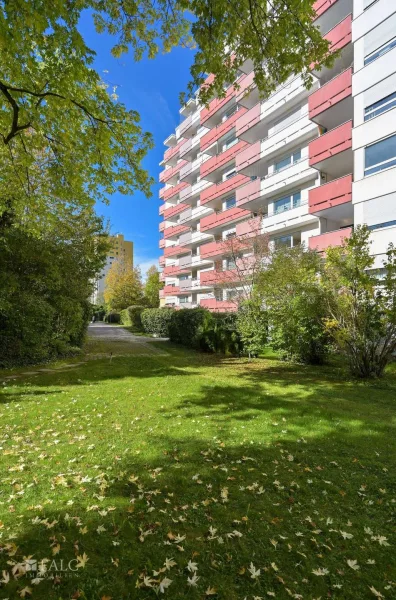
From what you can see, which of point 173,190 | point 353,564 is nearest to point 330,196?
point 353,564

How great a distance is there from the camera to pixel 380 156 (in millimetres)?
14500

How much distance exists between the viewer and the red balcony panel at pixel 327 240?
52.1 ft

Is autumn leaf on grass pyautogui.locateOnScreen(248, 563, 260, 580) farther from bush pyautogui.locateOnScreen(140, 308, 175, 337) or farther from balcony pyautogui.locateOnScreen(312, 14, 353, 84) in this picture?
bush pyautogui.locateOnScreen(140, 308, 175, 337)

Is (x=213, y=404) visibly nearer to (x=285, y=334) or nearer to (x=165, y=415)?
(x=165, y=415)

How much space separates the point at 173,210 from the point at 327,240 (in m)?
25.3

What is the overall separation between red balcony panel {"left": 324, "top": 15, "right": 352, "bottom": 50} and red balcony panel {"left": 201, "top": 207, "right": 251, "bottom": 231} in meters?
11.2

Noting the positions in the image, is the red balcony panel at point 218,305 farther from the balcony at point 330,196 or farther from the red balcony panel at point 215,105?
the red balcony panel at point 215,105

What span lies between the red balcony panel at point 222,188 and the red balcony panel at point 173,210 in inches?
260

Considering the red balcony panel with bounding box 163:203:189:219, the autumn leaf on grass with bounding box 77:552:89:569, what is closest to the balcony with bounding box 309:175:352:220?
the autumn leaf on grass with bounding box 77:552:89:569

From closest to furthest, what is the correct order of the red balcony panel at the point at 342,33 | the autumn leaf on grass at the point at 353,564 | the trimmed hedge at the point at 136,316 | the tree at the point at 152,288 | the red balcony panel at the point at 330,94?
the autumn leaf on grass at the point at 353,564 → the red balcony panel at the point at 342,33 → the red balcony panel at the point at 330,94 → the trimmed hedge at the point at 136,316 → the tree at the point at 152,288

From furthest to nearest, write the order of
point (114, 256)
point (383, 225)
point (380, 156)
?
1. point (114, 256)
2. point (380, 156)
3. point (383, 225)

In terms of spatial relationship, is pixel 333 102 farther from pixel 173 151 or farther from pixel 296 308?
pixel 173 151

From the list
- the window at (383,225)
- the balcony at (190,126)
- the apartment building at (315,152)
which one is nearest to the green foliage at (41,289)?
the apartment building at (315,152)

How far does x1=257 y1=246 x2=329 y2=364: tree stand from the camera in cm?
1059
